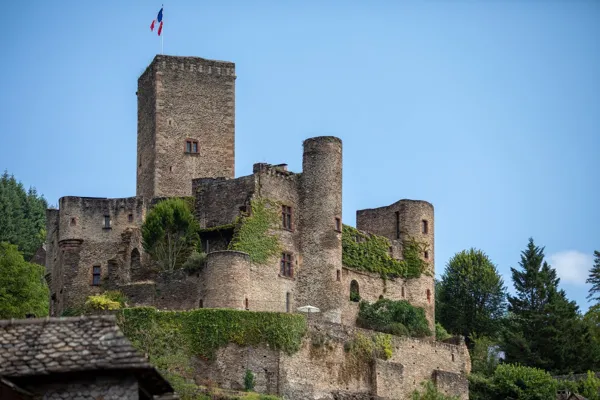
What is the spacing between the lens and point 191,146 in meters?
66.8

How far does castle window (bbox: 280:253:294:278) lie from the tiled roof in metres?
38.3

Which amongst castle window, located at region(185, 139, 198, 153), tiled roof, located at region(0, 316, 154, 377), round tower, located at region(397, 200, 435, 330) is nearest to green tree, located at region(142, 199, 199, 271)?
castle window, located at region(185, 139, 198, 153)

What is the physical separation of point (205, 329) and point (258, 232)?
7759 millimetres

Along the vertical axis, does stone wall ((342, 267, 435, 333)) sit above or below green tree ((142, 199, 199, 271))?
below

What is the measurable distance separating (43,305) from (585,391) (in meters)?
24.5

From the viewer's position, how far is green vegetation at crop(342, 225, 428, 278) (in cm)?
6512

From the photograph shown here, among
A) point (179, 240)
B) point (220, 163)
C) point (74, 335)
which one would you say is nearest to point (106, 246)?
point (179, 240)

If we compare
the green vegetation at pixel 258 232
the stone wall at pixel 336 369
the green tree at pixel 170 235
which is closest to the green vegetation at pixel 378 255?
the green vegetation at pixel 258 232

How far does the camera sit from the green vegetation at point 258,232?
194 feet

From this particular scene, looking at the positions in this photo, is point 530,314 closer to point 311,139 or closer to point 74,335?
point 311,139

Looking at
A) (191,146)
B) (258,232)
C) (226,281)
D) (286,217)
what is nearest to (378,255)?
(286,217)

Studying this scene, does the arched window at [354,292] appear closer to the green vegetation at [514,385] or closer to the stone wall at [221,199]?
the green vegetation at [514,385]

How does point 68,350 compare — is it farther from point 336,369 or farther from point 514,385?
point 514,385

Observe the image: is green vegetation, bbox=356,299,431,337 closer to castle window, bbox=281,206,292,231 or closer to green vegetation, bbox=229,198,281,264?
castle window, bbox=281,206,292,231
